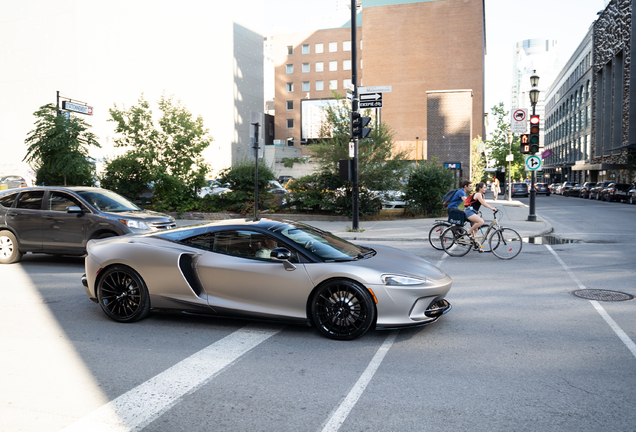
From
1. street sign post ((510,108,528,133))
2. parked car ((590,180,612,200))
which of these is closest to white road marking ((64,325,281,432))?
street sign post ((510,108,528,133))

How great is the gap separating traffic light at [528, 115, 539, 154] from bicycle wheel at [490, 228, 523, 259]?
997cm

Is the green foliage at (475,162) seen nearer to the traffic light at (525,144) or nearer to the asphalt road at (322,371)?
the traffic light at (525,144)

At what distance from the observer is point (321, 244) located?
616cm

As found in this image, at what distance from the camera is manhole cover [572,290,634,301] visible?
747 cm

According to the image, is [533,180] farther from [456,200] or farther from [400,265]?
[400,265]

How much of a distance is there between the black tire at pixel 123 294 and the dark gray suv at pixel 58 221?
13.7 ft

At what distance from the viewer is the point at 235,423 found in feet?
12.2

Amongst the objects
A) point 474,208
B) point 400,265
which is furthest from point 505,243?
point 400,265

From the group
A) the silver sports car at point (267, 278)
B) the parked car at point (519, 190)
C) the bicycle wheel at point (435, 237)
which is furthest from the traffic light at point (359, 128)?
the parked car at point (519, 190)

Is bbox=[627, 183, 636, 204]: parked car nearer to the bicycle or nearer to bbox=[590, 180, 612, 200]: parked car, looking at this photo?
bbox=[590, 180, 612, 200]: parked car

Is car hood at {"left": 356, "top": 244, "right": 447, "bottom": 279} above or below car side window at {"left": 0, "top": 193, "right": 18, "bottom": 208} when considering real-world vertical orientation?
below

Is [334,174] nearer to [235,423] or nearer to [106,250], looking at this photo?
[106,250]

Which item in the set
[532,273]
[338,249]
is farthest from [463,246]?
[338,249]

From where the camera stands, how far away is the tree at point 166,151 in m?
21.2
